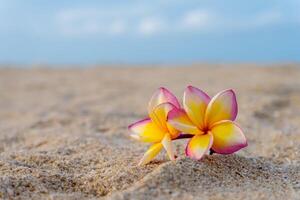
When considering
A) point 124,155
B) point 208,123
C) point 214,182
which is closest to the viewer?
point 214,182

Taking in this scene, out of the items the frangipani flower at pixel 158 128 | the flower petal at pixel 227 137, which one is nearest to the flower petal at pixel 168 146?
the frangipani flower at pixel 158 128

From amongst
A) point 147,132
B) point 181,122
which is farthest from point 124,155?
point 181,122

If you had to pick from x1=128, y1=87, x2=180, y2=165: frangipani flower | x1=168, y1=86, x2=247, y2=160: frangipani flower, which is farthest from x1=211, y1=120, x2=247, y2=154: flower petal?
x1=128, y1=87, x2=180, y2=165: frangipani flower

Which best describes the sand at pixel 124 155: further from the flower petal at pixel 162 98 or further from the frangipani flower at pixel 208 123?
the flower petal at pixel 162 98

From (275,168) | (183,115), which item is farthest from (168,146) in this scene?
(275,168)

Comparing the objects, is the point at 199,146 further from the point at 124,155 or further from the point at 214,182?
the point at 124,155

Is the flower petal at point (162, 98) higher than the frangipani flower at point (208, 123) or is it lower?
higher

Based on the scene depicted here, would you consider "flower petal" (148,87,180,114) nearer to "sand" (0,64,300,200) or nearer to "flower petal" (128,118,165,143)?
"flower petal" (128,118,165,143)

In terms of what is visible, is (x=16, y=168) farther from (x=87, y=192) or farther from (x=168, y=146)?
(x=168, y=146)
